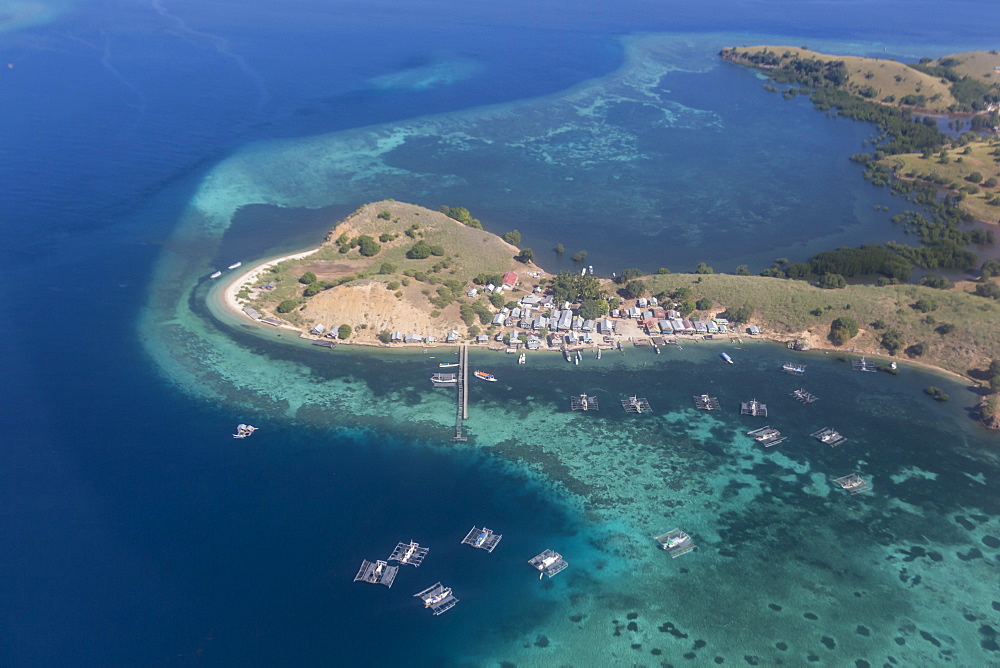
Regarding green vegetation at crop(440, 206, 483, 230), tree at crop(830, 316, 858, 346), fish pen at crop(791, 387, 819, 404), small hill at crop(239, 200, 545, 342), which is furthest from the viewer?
green vegetation at crop(440, 206, 483, 230)

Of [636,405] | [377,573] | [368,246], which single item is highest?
[368,246]

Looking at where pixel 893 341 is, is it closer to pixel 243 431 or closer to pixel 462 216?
pixel 462 216

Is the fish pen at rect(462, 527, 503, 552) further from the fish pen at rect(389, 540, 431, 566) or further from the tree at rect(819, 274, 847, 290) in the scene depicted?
the tree at rect(819, 274, 847, 290)

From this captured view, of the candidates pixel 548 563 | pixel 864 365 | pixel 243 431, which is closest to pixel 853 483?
pixel 864 365

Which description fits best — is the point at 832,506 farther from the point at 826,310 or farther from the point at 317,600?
the point at 317,600

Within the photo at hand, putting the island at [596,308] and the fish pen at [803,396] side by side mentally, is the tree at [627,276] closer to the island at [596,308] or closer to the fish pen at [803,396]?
the island at [596,308]

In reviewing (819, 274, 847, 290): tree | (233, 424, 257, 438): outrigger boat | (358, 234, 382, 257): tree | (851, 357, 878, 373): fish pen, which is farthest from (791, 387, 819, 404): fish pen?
(358, 234, 382, 257): tree

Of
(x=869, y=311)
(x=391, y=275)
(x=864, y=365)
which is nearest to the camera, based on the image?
(x=864, y=365)

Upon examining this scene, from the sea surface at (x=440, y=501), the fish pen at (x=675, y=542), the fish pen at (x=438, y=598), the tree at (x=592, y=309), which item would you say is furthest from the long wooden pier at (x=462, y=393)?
the fish pen at (x=675, y=542)
